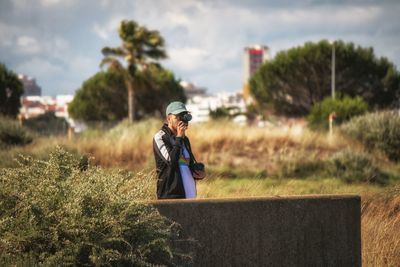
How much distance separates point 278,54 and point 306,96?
15.5ft

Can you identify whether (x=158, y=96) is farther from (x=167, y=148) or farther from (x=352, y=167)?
(x=167, y=148)

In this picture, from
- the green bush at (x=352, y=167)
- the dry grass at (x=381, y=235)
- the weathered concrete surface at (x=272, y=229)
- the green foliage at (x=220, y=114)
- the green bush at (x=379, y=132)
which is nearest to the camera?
the weathered concrete surface at (x=272, y=229)

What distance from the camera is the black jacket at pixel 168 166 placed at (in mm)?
6926

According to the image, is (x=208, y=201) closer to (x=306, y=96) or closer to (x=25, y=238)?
(x=25, y=238)

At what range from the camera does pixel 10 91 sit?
65.0 metres

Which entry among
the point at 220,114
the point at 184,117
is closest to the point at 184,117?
the point at 184,117

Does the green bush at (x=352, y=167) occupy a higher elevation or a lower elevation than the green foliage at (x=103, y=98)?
lower

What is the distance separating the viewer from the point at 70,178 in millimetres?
5469

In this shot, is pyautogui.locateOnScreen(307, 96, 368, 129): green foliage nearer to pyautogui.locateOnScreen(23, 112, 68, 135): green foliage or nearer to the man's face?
pyautogui.locateOnScreen(23, 112, 68, 135): green foliage

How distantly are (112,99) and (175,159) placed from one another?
A: 67352 mm

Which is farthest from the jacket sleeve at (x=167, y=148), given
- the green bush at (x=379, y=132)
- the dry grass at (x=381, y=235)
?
the green bush at (x=379, y=132)

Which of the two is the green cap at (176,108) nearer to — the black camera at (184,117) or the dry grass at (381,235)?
the black camera at (184,117)

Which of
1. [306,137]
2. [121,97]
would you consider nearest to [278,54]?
[121,97]

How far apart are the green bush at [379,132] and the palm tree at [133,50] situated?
30402 mm
